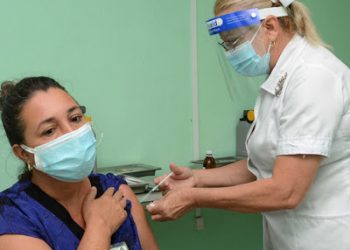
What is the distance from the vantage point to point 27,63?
6.61ft

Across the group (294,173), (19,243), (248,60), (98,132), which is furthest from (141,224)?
(98,132)

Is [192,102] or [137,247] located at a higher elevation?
[192,102]

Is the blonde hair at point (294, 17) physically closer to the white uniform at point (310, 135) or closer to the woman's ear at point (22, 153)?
the white uniform at point (310, 135)

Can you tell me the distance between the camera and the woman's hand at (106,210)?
1292 millimetres

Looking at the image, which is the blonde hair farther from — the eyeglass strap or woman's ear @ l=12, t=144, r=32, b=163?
woman's ear @ l=12, t=144, r=32, b=163

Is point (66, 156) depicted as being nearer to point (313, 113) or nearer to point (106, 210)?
point (106, 210)

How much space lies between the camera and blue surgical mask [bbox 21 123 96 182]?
131cm

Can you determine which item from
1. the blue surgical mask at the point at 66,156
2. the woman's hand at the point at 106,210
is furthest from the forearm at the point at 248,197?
the blue surgical mask at the point at 66,156

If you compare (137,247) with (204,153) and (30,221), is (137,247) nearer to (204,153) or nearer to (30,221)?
(30,221)

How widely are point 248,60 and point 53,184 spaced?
79cm

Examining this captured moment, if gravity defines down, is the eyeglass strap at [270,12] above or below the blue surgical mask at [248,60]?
above

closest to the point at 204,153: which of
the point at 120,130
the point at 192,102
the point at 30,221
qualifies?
the point at 192,102

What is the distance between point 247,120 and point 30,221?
1651 millimetres

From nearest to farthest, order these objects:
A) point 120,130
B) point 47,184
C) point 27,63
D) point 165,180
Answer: point 47,184 → point 165,180 → point 27,63 → point 120,130
